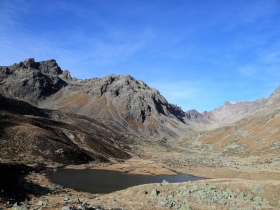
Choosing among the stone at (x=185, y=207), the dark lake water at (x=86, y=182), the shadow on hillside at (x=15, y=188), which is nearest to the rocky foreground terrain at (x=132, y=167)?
the shadow on hillside at (x=15, y=188)

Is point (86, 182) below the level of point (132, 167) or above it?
below

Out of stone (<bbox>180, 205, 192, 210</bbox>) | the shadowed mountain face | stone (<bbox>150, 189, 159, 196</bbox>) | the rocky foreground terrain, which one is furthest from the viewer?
the shadowed mountain face

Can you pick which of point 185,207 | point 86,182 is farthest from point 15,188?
point 185,207

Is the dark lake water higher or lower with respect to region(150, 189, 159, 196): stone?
lower

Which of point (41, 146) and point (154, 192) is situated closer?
point (154, 192)

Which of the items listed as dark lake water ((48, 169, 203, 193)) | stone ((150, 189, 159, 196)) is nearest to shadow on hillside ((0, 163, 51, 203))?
dark lake water ((48, 169, 203, 193))

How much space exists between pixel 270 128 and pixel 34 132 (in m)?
107

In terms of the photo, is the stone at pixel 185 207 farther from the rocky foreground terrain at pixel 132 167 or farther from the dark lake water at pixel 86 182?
the dark lake water at pixel 86 182

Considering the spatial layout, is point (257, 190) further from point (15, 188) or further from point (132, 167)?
point (132, 167)

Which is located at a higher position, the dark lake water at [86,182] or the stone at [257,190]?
the stone at [257,190]

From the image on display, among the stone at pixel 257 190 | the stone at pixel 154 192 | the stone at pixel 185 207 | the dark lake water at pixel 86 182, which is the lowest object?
the dark lake water at pixel 86 182

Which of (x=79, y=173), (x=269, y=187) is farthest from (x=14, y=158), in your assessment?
(x=269, y=187)

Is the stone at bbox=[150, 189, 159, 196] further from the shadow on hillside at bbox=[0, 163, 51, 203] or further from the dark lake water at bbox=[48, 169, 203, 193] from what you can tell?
the shadow on hillside at bbox=[0, 163, 51, 203]

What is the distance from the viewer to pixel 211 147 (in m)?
149
